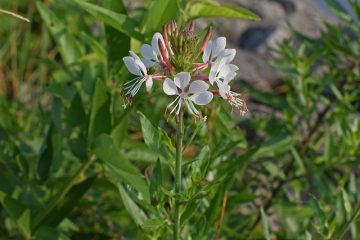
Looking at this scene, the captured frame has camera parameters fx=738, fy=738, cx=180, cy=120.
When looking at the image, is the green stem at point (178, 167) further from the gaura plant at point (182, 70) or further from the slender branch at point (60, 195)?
the slender branch at point (60, 195)

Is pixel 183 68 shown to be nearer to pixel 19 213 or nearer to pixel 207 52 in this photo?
pixel 207 52

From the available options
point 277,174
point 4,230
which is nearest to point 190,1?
point 277,174

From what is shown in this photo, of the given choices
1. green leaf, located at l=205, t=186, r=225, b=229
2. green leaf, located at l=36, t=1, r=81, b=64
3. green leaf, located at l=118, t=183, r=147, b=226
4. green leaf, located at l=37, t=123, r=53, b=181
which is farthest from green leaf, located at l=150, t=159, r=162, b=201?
green leaf, located at l=36, t=1, r=81, b=64

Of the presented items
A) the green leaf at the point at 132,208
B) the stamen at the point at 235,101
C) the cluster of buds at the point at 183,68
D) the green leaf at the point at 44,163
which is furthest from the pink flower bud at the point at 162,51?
the green leaf at the point at 44,163

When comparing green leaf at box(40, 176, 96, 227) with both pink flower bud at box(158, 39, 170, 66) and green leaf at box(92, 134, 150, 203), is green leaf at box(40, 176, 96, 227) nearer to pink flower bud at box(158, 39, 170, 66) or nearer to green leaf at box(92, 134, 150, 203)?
green leaf at box(92, 134, 150, 203)

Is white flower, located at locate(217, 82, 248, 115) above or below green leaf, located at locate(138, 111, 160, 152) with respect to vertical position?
above

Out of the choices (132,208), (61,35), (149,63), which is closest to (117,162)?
(132,208)

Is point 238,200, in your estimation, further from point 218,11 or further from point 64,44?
point 64,44
